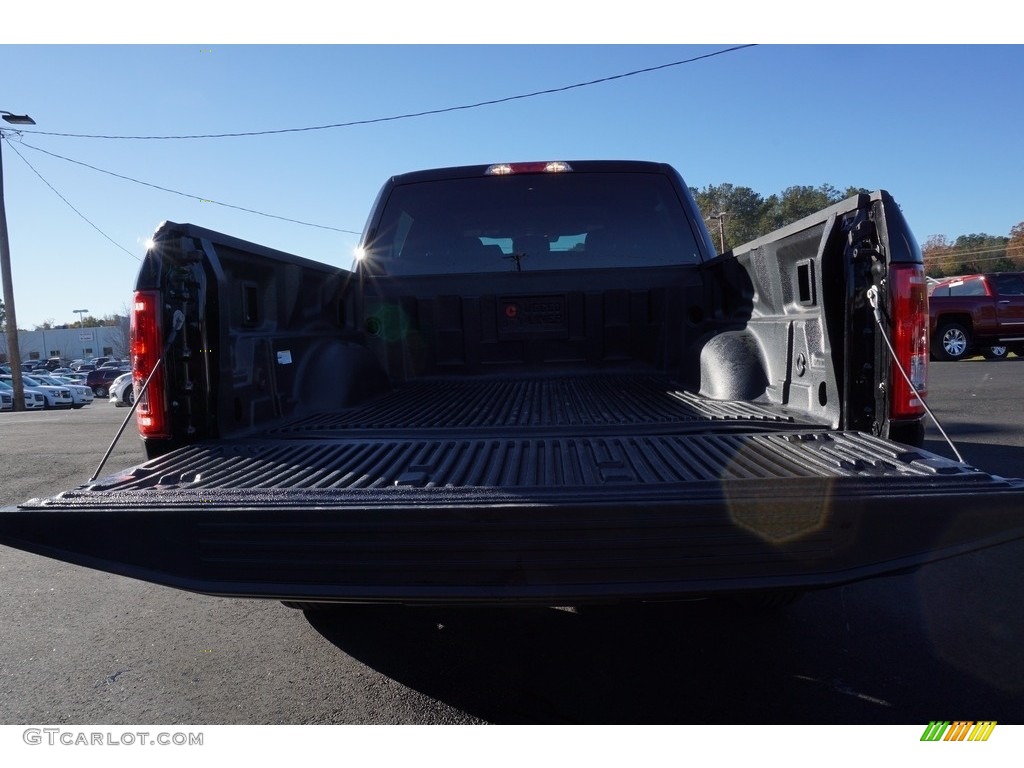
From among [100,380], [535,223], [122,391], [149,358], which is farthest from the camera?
[100,380]

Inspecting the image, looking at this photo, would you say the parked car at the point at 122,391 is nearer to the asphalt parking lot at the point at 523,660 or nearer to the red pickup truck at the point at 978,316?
the asphalt parking lot at the point at 523,660

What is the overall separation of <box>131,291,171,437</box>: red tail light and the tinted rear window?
1.94 metres

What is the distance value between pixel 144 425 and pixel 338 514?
3.82 ft

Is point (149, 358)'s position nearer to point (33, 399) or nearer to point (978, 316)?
point (978, 316)

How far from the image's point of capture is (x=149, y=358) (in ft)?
8.48

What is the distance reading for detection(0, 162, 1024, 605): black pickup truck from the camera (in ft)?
6.21

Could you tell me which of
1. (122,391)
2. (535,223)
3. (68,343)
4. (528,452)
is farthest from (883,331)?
(68,343)

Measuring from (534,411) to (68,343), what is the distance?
109112mm

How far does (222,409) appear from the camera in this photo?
9.11 feet

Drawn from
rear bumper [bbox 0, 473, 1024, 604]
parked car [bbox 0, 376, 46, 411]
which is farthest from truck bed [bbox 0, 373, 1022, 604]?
parked car [bbox 0, 376, 46, 411]

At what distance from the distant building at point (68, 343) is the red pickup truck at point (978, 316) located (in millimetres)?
92968
